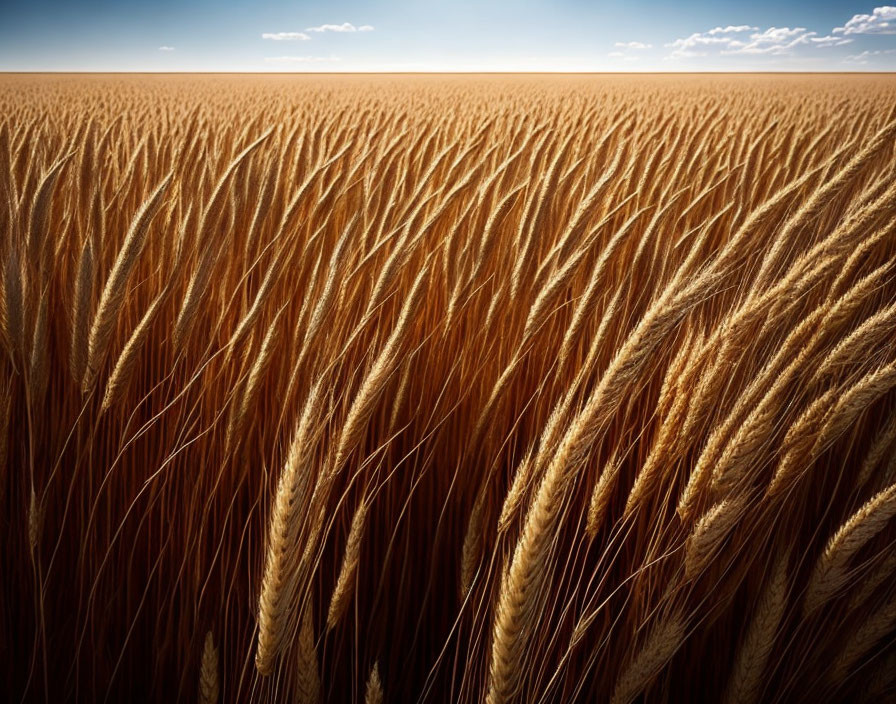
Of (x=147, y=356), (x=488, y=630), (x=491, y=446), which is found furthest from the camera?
(x=147, y=356)

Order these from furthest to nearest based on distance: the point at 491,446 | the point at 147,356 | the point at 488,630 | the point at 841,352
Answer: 1. the point at 147,356
2. the point at 491,446
3. the point at 488,630
4. the point at 841,352

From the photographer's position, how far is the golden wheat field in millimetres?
437

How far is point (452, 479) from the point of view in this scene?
70 centimetres

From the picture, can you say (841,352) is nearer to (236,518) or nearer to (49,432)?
(236,518)

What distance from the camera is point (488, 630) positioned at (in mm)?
548

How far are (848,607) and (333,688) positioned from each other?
1.67ft

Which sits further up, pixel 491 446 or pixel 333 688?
pixel 491 446

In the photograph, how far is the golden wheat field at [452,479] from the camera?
0.44 meters

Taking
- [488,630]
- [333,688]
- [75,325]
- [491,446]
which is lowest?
[333,688]

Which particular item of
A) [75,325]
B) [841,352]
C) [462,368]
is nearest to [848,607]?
[841,352]

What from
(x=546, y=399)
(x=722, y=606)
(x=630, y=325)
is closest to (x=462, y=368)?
(x=546, y=399)

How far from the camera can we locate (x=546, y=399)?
710mm

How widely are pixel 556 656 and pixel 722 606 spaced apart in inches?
6.5

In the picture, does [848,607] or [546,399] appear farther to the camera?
[546,399]
